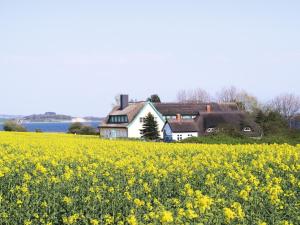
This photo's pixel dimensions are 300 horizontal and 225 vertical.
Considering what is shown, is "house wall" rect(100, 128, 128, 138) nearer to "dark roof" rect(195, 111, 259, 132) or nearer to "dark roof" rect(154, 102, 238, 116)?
"dark roof" rect(154, 102, 238, 116)

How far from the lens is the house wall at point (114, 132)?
70.1m

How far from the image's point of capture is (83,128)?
82500 mm

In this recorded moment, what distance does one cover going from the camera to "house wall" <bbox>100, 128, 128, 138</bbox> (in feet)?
230

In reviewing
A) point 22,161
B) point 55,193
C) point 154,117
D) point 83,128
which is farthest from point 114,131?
point 55,193

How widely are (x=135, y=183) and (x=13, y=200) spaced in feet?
7.57

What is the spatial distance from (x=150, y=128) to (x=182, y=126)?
441 centimetres

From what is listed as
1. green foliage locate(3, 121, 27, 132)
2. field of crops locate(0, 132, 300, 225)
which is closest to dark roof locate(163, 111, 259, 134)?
green foliage locate(3, 121, 27, 132)

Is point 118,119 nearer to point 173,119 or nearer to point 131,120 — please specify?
point 131,120

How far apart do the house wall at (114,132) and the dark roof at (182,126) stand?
25.0 feet

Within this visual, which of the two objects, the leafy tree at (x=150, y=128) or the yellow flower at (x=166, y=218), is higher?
the leafy tree at (x=150, y=128)

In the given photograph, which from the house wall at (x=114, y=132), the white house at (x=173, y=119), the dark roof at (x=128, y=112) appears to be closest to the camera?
the white house at (x=173, y=119)

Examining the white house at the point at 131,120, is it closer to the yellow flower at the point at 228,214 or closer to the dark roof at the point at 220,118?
the dark roof at the point at 220,118

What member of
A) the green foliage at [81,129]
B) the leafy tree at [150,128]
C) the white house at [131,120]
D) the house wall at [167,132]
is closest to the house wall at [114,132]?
the white house at [131,120]

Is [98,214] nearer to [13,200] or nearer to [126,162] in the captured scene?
[13,200]
